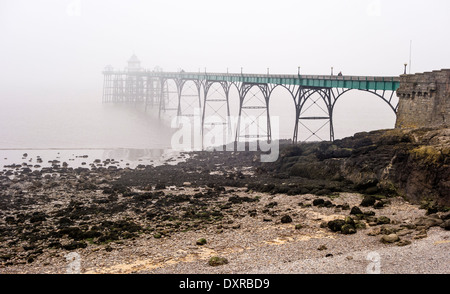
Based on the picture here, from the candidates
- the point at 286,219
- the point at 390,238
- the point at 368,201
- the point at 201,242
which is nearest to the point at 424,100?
the point at 368,201

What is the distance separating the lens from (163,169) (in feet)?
118

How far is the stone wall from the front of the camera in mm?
25987

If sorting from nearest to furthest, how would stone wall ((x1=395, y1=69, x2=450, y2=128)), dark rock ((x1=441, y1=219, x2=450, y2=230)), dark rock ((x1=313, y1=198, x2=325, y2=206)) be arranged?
dark rock ((x1=441, y1=219, x2=450, y2=230)) < dark rock ((x1=313, y1=198, x2=325, y2=206)) < stone wall ((x1=395, y1=69, x2=450, y2=128))

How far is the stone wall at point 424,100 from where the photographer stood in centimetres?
2599

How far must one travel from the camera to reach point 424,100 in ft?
89.4

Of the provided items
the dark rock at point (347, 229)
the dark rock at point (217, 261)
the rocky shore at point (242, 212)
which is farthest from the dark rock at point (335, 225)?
the dark rock at point (217, 261)

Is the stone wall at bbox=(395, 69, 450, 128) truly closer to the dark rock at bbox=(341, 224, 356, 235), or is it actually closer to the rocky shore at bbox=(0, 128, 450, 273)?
the rocky shore at bbox=(0, 128, 450, 273)

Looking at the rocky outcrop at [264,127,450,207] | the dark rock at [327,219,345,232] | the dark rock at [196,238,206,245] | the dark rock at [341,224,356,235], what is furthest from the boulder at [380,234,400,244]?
the dark rock at [196,238,206,245]

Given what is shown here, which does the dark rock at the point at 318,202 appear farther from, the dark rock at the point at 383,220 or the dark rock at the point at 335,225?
the dark rock at the point at 383,220

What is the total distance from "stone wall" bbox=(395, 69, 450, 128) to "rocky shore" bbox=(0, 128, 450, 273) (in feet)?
5.73

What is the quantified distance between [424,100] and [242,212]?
13166mm

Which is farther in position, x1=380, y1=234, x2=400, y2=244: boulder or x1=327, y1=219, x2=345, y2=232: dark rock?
x1=327, y1=219, x2=345, y2=232: dark rock
